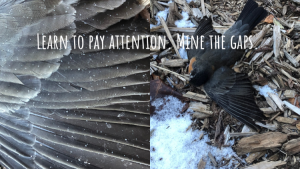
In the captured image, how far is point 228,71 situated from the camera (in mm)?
1376

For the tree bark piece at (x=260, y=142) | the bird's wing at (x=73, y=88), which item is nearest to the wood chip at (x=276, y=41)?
the tree bark piece at (x=260, y=142)

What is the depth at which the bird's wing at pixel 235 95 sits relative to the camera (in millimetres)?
1270

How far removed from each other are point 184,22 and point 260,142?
0.74m

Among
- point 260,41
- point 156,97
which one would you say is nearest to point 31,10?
point 156,97

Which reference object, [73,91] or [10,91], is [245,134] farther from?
[10,91]

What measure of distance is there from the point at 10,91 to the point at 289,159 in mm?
1158

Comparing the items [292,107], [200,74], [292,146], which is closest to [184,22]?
[200,74]

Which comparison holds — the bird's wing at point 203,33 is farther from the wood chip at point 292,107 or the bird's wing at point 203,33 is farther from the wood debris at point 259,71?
the wood chip at point 292,107

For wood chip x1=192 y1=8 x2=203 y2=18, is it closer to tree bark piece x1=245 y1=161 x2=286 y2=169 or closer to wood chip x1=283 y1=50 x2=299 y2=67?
wood chip x1=283 y1=50 x2=299 y2=67

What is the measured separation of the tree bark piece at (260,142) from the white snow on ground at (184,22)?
68 centimetres

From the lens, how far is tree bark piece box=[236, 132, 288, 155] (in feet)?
4.06

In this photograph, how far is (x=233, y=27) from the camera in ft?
4.73

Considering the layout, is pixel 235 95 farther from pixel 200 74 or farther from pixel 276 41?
pixel 276 41

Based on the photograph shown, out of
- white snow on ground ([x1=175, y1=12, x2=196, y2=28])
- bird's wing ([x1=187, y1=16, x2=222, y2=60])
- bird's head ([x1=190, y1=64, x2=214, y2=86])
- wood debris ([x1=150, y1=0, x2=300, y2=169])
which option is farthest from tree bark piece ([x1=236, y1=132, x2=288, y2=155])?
white snow on ground ([x1=175, y1=12, x2=196, y2=28])
